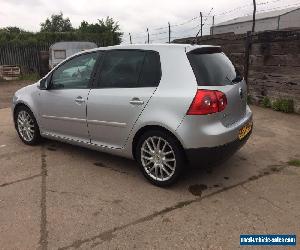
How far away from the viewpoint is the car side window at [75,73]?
15.3ft

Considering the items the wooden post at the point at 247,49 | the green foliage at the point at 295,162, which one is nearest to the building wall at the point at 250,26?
the wooden post at the point at 247,49

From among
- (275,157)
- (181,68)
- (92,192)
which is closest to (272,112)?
(275,157)

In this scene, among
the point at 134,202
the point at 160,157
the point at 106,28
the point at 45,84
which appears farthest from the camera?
the point at 106,28

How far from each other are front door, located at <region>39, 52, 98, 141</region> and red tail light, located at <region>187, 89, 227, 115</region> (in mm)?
1626

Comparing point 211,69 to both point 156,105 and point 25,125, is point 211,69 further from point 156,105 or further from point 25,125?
point 25,125

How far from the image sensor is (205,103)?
3.59 m

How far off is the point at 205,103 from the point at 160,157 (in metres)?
0.84

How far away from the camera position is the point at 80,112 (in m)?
4.64

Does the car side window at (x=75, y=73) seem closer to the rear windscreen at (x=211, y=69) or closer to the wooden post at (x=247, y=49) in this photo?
the rear windscreen at (x=211, y=69)

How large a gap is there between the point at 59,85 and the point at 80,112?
0.65m

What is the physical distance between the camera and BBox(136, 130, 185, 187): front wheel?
12.5 feet

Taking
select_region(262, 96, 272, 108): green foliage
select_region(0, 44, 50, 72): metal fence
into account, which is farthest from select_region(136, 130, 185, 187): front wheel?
select_region(0, 44, 50, 72): metal fence

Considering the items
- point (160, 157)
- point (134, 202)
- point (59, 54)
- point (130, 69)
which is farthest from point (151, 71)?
point (59, 54)

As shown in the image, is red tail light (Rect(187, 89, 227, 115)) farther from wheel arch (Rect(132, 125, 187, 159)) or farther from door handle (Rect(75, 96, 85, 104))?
door handle (Rect(75, 96, 85, 104))
